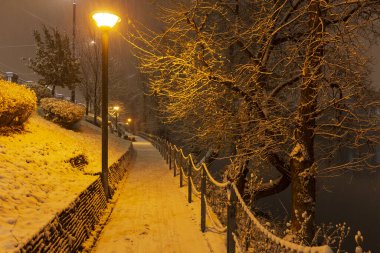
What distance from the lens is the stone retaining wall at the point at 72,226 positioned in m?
4.35

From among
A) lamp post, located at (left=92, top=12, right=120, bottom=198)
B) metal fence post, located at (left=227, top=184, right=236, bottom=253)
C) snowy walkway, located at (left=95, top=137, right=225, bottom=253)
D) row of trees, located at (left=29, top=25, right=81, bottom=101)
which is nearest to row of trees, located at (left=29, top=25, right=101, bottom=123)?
row of trees, located at (left=29, top=25, right=81, bottom=101)

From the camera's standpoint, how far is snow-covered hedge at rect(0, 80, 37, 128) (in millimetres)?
9711

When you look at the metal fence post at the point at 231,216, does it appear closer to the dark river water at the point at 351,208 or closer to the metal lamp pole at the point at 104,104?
the metal lamp pole at the point at 104,104

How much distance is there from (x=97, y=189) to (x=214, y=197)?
3.84 m

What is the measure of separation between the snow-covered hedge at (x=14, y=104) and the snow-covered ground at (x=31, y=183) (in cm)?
49

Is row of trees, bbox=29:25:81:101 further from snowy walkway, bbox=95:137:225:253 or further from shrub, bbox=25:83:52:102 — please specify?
snowy walkway, bbox=95:137:225:253

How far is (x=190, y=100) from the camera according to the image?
28.2 feet

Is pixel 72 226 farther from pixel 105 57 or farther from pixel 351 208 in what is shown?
pixel 351 208

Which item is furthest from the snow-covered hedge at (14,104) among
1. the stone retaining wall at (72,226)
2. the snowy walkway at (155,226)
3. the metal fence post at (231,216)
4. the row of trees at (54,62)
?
the row of trees at (54,62)

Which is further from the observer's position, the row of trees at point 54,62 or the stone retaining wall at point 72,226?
the row of trees at point 54,62

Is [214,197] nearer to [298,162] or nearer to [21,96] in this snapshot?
[298,162]

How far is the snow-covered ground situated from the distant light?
3711mm

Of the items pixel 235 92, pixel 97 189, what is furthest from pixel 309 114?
pixel 97 189

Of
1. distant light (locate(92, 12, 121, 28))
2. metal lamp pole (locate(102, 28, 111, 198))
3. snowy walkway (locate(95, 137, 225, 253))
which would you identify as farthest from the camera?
metal lamp pole (locate(102, 28, 111, 198))
